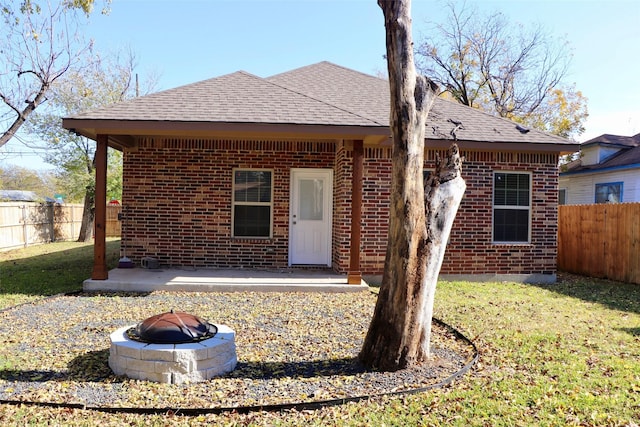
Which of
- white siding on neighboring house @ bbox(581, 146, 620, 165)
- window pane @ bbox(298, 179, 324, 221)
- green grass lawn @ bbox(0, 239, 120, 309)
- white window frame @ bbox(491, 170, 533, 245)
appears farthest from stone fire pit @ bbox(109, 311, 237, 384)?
white siding on neighboring house @ bbox(581, 146, 620, 165)

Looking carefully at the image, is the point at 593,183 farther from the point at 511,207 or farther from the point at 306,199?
the point at 306,199

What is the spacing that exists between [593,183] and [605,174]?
753 millimetres

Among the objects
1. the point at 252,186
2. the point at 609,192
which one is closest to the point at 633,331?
the point at 252,186

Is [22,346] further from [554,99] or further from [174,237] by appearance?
[554,99]

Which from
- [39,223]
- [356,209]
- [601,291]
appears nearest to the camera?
[356,209]

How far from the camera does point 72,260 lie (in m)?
13.4

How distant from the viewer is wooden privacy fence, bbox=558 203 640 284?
10.5 m

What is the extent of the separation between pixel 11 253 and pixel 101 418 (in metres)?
14.5

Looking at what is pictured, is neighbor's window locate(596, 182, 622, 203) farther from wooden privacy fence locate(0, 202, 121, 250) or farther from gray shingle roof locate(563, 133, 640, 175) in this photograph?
wooden privacy fence locate(0, 202, 121, 250)

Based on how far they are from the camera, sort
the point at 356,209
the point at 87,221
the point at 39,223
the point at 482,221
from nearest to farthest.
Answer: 1. the point at 356,209
2. the point at 482,221
3. the point at 39,223
4. the point at 87,221

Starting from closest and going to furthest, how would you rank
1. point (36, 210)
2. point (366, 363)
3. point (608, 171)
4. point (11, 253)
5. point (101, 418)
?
point (101, 418), point (366, 363), point (11, 253), point (608, 171), point (36, 210)

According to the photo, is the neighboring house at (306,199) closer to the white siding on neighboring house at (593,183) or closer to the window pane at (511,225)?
the window pane at (511,225)

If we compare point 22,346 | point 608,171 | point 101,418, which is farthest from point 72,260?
point 608,171

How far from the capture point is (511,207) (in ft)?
34.9
